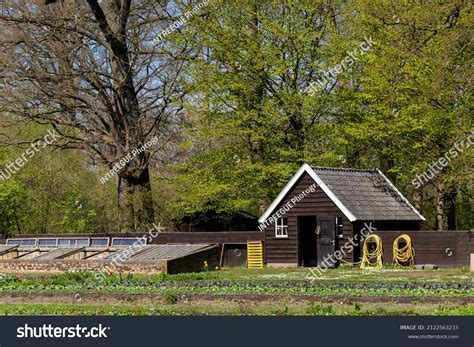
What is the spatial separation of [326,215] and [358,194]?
2.17 m

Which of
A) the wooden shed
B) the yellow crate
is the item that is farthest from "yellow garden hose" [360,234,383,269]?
the yellow crate

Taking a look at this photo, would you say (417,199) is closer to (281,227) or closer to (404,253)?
(281,227)

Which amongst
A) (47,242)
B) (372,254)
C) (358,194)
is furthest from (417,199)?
(47,242)

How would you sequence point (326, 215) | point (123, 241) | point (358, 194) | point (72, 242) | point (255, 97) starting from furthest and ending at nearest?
point (255, 97) → point (72, 242) → point (123, 241) → point (358, 194) → point (326, 215)

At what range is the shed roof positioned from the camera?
1614 inches

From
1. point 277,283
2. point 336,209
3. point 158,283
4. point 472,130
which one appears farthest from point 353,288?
point 472,130

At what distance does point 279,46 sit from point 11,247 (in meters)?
16.5

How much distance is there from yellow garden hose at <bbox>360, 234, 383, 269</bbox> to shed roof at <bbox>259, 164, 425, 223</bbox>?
97 cm

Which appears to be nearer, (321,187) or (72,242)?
(321,187)

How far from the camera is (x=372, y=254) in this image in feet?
131

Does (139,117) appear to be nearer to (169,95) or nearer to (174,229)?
(169,95)

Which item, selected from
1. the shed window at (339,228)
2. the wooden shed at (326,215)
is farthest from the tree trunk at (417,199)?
the shed window at (339,228)

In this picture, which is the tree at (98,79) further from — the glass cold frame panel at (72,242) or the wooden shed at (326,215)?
the wooden shed at (326,215)

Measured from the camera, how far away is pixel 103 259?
3934 centimetres
